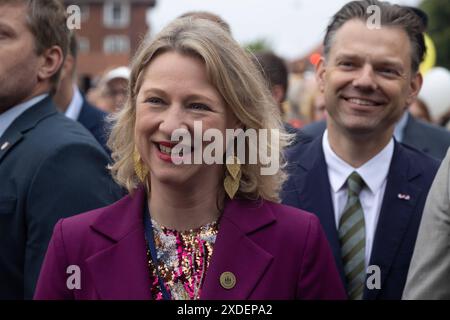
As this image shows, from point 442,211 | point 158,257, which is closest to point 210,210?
point 158,257

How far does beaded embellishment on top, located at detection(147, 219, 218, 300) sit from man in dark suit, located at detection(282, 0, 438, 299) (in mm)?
856

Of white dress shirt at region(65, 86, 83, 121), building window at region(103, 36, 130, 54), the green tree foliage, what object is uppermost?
white dress shirt at region(65, 86, 83, 121)

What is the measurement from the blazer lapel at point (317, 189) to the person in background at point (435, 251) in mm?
642

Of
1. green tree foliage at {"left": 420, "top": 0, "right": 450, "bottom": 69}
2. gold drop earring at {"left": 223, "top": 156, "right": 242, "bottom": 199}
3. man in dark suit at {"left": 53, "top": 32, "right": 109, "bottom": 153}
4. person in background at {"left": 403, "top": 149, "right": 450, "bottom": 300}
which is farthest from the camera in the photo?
green tree foliage at {"left": 420, "top": 0, "right": 450, "bottom": 69}

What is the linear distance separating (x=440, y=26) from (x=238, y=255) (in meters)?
48.3

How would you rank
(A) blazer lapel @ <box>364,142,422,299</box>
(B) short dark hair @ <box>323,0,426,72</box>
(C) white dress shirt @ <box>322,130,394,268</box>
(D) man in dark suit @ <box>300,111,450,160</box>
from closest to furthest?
(A) blazer lapel @ <box>364,142,422,299</box> < (C) white dress shirt @ <box>322,130,394,268</box> < (B) short dark hair @ <box>323,0,426,72</box> < (D) man in dark suit @ <box>300,111,450,160</box>

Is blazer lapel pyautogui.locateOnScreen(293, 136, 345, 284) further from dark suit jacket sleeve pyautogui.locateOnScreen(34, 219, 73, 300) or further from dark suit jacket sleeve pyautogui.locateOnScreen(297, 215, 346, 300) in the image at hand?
dark suit jacket sleeve pyautogui.locateOnScreen(34, 219, 73, 300)

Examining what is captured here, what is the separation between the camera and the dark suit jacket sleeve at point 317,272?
2828 millimetres

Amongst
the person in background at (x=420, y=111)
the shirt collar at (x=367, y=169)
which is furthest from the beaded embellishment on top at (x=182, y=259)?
the person in background at (x=420, y=111)

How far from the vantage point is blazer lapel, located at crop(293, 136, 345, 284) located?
366 centimetres

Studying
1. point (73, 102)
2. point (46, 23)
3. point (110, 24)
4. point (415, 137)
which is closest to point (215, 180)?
point (46, 23)

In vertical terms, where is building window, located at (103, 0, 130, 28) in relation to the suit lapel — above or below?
below

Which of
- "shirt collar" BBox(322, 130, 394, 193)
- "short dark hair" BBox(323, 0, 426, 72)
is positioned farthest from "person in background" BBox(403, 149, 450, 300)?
"short dark hair" BBox(323, 0, 426, 72)

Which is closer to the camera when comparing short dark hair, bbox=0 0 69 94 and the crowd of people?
the crowd of people
